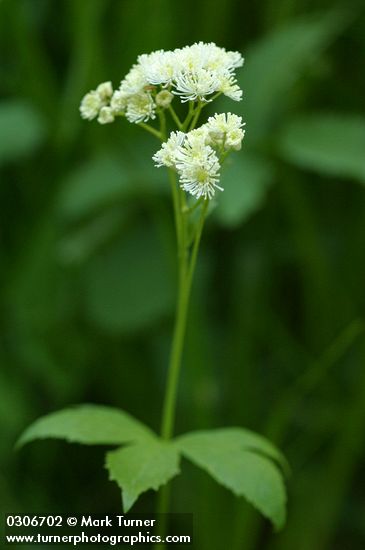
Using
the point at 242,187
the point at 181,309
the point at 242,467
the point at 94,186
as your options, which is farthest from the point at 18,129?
the point at 242,467

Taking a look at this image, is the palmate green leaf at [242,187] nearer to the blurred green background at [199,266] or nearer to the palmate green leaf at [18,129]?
the blurred green background at [199,266]

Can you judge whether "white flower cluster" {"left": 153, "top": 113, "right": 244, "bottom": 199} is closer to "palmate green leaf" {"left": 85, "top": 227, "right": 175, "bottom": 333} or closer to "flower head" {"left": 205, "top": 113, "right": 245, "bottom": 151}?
"flower head" {"left": 205, "top": 113, "right": 245, "bottom": 151}

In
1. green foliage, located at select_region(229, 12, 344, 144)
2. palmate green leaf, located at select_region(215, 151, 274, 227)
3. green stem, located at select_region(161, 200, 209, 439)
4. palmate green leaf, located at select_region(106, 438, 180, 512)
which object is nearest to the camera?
palmate green leaf, located at select_region(106, 438, 180, 512)

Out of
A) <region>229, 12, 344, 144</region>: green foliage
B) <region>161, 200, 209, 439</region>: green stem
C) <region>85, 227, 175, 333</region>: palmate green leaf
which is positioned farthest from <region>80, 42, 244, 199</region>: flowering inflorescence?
<region>85, 227, 175, 333</region>: palmate green leaf

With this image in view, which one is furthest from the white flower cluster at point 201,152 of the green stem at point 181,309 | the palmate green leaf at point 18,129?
the palmate green leaf at point 18,129

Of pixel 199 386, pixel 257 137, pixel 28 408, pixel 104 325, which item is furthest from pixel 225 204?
pixel 28 408
